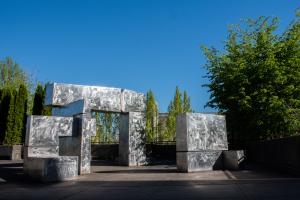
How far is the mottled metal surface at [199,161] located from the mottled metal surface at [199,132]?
22cm

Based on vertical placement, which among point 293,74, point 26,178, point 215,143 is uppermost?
point 293,74

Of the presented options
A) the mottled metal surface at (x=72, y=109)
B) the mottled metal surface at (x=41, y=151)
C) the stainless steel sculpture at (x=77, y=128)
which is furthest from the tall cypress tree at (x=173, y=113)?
the mottled metal surface at (x=41, y=151)

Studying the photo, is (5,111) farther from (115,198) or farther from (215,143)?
(115,198)

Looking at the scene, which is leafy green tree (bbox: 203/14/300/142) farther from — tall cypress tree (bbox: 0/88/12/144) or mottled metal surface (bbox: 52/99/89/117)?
tall cypress tree (bbox: 0/88/12/144)

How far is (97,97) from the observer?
15344mm

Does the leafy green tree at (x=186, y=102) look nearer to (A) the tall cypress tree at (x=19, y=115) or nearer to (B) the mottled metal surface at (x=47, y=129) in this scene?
(A) the tall cypress tree at (x=19, y=115)

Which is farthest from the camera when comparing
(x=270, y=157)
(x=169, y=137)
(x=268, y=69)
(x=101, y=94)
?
Answer: (x=169, y=137)

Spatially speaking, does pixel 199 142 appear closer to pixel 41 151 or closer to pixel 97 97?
pixel 97 97

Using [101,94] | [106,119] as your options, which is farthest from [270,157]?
[106,119]

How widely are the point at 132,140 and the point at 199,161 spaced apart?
199 inches

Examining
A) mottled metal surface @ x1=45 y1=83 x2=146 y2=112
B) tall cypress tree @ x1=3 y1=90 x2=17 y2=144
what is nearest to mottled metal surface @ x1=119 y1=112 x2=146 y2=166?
mottled metal surface @ x1=45 y1=83 x2=146 y2=112

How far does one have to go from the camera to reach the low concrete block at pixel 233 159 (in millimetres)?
12812

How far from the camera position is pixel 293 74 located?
1702cm

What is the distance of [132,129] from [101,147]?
8255 mm
